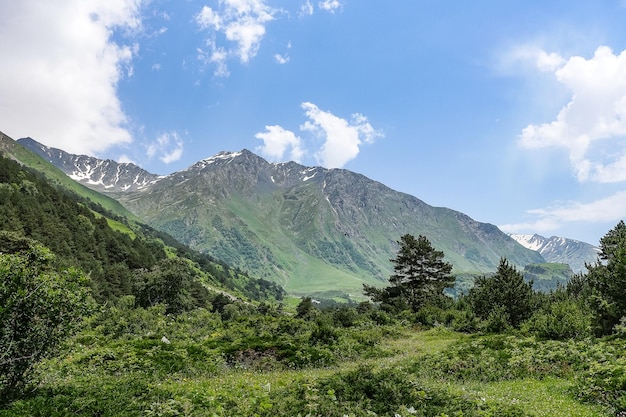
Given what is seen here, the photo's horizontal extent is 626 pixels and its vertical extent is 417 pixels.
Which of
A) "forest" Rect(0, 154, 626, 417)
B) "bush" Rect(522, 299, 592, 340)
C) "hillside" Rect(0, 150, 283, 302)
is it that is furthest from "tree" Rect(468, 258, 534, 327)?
"hillside" Rect(0, 150, 283, 302)

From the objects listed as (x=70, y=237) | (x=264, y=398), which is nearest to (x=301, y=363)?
(x=264, y=398)

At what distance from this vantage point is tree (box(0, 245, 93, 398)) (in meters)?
11.3

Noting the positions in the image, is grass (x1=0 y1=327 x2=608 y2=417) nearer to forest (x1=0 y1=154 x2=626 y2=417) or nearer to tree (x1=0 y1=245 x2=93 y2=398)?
forest (x1=0 y1=154 x2=626 y2=417)

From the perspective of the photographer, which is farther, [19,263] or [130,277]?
[130,277]

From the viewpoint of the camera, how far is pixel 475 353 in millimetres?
21766

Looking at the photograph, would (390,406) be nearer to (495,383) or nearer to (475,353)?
(495,383)

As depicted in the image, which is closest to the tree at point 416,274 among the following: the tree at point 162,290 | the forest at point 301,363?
the forest at point 301,363

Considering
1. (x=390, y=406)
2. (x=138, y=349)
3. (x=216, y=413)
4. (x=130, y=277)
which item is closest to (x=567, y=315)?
(x=390, y=406)

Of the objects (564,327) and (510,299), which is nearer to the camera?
(564,327)

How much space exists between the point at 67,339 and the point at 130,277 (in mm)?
113540

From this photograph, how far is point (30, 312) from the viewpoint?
38.8ft

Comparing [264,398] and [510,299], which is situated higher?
[510,299]

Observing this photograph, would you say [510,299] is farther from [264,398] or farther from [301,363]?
[264,398]

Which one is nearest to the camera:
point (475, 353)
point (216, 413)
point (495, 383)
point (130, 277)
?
point (216, 413)
